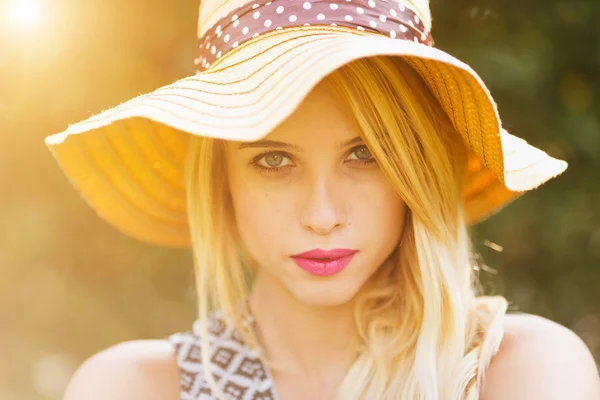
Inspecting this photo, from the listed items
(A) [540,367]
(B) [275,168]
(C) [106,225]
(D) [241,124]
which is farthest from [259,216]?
(C) [106,225]

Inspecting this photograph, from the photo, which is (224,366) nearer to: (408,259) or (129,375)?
(129,375)

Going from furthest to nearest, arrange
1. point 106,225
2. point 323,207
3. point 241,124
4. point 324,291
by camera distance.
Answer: point 106,225 → point 324,291 → point 323,207 → point 241,124

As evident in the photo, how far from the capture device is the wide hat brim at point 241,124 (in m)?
1.48

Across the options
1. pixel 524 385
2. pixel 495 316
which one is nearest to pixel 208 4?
pixel 495 316

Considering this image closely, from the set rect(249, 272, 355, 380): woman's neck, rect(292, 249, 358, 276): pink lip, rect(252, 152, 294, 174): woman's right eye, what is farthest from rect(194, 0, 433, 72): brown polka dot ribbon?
rect(249, 272, 355, 380): woman's neck

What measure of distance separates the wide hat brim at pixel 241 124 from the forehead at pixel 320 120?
140 millimetres

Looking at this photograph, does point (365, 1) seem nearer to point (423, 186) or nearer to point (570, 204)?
point (423, 186)

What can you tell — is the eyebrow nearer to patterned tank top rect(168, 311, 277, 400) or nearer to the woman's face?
the woman's face

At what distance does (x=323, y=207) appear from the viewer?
5.46ft

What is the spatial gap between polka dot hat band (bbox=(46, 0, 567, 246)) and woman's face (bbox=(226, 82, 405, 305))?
154 millimetres

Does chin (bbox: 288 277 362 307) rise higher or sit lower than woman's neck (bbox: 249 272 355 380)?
higher

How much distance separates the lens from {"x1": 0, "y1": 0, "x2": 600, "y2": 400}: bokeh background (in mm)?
2414

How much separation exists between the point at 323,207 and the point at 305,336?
442 millimetres

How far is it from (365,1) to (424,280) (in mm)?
611
